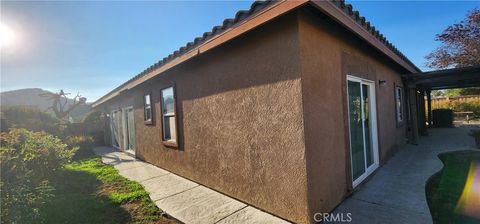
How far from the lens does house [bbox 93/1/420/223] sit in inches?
131

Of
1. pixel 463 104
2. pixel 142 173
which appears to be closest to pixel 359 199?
pixel 142 173

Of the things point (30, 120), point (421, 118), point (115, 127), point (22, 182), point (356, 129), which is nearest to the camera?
point (22, 182)

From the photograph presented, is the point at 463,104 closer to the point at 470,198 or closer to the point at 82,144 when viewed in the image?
the point at 470,198

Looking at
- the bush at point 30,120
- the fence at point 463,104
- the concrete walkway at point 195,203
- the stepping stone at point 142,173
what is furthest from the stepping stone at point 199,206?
the fence at point 463,104

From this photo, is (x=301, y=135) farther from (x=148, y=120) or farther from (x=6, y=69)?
(x=6, y=69)

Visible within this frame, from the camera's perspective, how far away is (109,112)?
14.7 m

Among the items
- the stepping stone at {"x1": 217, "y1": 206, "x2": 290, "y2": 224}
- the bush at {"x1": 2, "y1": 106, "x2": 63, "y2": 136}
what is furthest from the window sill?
the bush at {"x1": 2, "y1": 106, "x2": 63, "y2": 136}

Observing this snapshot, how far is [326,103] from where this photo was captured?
12.5 feet

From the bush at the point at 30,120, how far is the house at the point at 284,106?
44.6 ft

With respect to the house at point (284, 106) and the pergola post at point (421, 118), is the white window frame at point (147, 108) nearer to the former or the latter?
the house at point (284, 106)

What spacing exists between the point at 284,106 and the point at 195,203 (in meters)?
2.57

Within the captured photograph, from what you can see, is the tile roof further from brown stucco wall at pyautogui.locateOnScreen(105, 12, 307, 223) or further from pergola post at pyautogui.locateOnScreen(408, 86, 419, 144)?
pergola post at pyautogui.locateOnScreen(408, 86, 419, 144)

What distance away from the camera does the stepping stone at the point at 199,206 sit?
Result: 152 inches

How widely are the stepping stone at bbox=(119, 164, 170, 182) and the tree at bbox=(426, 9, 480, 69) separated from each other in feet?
66.3
